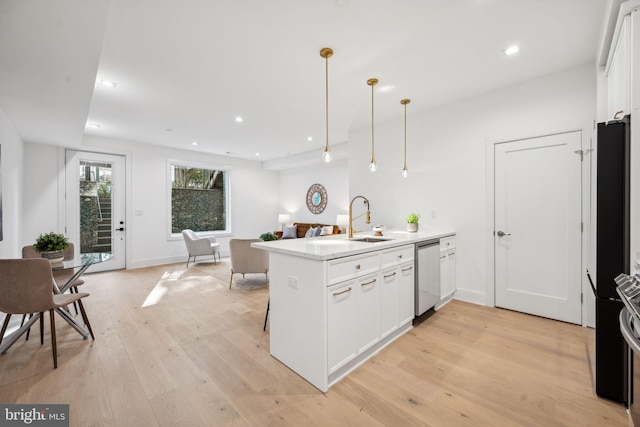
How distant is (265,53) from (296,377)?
2.81m

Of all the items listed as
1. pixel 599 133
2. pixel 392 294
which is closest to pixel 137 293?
pixel 392 294

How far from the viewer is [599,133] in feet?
5.50

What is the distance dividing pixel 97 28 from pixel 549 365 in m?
4.14

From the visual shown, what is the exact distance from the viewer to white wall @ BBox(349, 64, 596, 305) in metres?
2.88

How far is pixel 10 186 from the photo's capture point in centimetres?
356

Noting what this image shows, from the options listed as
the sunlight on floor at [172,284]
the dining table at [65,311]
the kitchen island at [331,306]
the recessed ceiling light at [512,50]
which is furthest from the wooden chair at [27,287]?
the recessed ceiling light at [512,50]

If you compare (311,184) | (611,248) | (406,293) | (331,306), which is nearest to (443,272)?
(406,293)

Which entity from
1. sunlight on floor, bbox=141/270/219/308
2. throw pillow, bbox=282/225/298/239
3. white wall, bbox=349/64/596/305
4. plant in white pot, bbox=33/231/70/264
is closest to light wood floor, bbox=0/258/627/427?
sunlight on floor, bbox=141/270/219/308

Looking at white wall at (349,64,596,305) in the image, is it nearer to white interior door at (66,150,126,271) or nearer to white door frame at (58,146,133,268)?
white door frame at (58,146,133,268)

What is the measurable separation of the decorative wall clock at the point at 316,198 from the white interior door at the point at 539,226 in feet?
14.5

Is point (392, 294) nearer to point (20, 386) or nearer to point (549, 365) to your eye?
point (549, 365)

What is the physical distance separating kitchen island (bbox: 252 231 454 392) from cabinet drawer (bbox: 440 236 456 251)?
1.12 meters

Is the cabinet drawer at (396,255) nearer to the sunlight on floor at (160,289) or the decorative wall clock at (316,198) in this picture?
the sunlight on floor at (160,289)

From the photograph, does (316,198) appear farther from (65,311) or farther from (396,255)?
(65,311)
